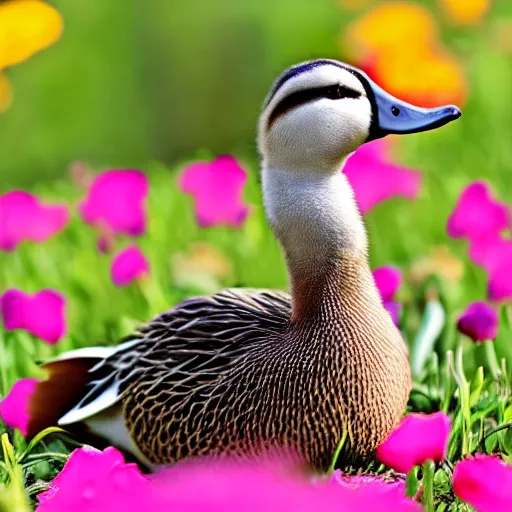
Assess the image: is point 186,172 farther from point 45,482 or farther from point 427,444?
point 427,444

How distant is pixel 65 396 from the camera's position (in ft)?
6.89

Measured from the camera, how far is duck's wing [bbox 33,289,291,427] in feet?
6.26

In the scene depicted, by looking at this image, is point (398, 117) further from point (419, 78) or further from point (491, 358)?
point (419, 78)

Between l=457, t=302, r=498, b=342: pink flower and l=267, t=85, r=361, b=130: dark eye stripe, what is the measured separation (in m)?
0.52

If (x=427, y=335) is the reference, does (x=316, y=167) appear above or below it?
above

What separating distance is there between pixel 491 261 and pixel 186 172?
40.1 inches

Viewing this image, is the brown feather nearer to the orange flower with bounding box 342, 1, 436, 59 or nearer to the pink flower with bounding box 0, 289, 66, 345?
the pink flower with bounding box 0, 289, 66, 345

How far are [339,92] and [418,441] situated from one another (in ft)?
1.83

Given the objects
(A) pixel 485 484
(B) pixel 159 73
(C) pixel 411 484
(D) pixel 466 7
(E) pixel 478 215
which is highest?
(D) pixel 466 7

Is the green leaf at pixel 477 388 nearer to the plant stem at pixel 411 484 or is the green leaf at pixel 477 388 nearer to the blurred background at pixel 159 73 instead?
the plant stem at pixel 411 484

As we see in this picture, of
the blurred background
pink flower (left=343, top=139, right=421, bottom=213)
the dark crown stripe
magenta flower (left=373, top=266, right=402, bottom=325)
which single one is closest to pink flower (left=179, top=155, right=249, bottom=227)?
pink flower (left=343, top=139, right=421, bottom=213)

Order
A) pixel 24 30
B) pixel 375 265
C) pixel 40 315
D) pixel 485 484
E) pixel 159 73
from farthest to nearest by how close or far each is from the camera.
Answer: pixel 159 73 → pixel 24 30 → pixel 375 265 → pixel 40 315 → pixel 485 484

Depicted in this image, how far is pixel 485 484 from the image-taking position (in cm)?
142

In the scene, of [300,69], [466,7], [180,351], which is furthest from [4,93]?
[300,69]
